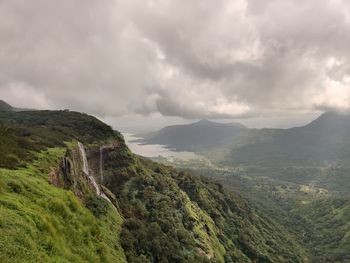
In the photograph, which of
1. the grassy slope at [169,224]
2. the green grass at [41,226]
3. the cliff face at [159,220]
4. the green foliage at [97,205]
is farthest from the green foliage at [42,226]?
the cliff face at [159,220]

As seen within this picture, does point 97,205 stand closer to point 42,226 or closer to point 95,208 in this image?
point 95,208

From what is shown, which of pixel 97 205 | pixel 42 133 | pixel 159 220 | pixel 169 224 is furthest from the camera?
pixel 169 224

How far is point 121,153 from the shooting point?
101812mm

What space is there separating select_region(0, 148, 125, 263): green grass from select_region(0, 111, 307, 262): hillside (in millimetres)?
92

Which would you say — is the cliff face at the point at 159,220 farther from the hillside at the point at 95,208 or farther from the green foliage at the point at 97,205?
the green foliage at the point at 97,205

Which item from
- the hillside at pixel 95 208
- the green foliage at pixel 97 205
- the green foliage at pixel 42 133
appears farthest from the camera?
the green foliage at pixel 97 205

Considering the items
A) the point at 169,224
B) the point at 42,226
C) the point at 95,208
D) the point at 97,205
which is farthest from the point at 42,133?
the point at 42,226

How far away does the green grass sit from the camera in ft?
73.1

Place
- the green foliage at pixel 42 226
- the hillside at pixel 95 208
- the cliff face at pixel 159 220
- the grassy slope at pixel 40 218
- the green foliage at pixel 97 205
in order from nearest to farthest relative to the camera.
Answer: the green foliage at pixel 42 226, the grassy slope at pixel 40 218, the hillside at pixel 95 208, the green foliage at pixel 97 205, the cliff face at pixel 159 220

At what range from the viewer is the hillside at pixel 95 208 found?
1070 inches

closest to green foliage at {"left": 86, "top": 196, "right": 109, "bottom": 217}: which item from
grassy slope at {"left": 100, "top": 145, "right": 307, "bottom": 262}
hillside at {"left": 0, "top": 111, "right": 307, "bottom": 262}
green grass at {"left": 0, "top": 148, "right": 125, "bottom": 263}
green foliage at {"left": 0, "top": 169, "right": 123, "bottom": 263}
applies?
hillside at {"left": 0, "top": 111, "right": 307, "bottom": 262}

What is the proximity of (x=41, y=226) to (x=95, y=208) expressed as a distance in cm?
3265

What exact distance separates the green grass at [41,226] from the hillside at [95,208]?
9cm

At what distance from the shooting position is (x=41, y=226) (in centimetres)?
2695
